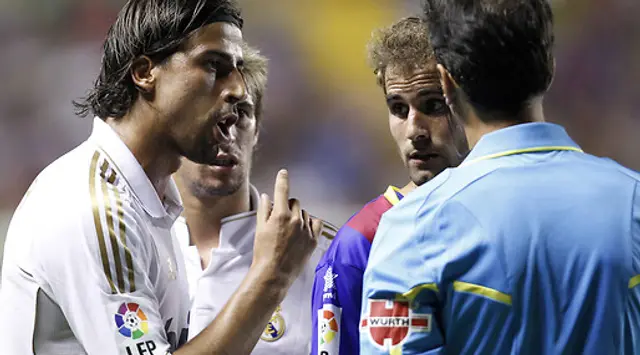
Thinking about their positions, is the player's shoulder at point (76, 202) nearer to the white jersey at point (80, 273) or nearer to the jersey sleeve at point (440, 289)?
the white jersey at point (80, 273)

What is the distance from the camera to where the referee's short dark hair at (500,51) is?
1.21 m

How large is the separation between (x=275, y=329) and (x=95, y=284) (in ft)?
3.03

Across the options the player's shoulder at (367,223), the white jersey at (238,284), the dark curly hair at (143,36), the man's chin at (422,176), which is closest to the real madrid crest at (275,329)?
the white jersey at (238,284)

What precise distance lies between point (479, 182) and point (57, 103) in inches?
146

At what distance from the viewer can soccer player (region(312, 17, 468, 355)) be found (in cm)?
190

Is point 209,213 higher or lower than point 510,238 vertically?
higher

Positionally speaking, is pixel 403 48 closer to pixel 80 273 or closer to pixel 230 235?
pixel 230 235

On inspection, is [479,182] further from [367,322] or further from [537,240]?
[367,322]

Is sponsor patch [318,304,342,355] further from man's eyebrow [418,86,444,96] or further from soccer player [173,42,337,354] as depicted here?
man's eyebrow [418,86,444,96]

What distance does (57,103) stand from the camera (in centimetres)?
446

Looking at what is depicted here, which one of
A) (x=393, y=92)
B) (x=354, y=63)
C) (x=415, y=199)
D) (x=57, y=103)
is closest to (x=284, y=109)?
(x=354, y=63)

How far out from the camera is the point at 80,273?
5.05ft

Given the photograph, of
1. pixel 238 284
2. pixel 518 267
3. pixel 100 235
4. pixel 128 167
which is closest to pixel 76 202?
pixel 100 235

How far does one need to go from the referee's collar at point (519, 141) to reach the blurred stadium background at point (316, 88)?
9.57ft
